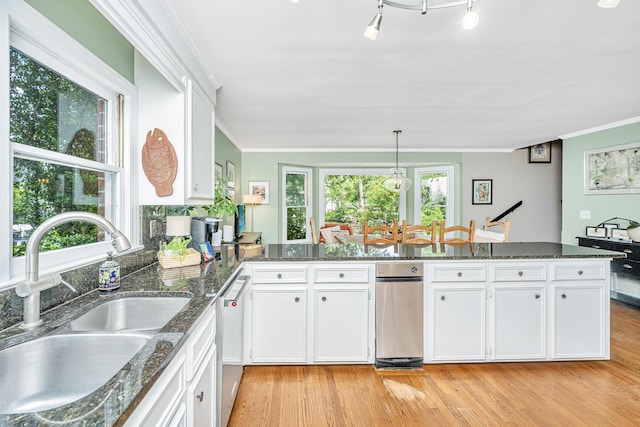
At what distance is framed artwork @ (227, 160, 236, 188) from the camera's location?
486 cm

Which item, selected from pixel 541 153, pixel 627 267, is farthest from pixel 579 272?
pixel 541 153

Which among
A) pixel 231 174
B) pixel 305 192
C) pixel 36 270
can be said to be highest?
pixel 231 174

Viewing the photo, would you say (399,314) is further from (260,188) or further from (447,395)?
(260,188)

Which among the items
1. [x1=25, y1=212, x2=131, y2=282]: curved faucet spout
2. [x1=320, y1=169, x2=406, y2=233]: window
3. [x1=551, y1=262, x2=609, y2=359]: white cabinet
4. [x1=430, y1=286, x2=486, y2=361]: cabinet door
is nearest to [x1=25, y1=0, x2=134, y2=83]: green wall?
[x1=25, y1=212, x2=131, y2=282]: curved faucet spout

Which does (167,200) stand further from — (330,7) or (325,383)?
(325,383)

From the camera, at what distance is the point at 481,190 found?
634cm

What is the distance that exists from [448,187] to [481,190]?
0.60m

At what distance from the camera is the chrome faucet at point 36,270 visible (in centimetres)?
109

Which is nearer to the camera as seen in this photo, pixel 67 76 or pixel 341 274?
pixel 67 76

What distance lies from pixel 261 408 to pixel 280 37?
233 cm

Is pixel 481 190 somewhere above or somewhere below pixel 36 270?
above

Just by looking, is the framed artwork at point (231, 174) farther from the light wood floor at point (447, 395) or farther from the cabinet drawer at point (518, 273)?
the cabinet drawer at point (518, 273)

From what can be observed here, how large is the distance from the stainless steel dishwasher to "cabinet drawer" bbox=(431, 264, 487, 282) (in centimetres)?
13

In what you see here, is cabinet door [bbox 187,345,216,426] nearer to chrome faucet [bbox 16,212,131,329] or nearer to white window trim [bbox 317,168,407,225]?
chrome faucet [bbox 16,212,131,329]
